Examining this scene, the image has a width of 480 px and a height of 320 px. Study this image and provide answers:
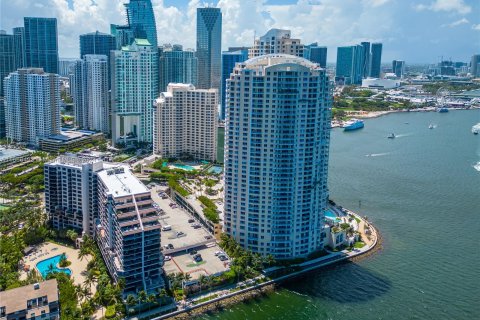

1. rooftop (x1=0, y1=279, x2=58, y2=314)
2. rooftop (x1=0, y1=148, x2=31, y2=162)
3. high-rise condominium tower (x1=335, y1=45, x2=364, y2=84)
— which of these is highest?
A: high-rise condominium tower (x1=335, y1=45, x2=364, y2=84)

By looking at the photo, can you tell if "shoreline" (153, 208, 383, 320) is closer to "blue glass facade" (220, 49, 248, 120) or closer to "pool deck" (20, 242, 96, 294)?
"pool deck" (20, 242, 96, 294)

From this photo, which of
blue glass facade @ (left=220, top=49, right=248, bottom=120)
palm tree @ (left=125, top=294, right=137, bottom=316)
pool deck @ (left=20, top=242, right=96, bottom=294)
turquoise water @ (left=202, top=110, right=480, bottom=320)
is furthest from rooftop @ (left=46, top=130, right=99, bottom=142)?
palm tree @ (left=125, top=294, right=137, bottom=316)

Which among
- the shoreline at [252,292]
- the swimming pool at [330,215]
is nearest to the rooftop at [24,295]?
the shoreline at [252,292]

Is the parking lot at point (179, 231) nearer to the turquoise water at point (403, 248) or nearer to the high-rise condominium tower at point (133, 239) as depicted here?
the high-rise condominium tower at point (133, 239)

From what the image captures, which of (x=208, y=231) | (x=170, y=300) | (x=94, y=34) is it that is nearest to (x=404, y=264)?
(x=208, y=231)

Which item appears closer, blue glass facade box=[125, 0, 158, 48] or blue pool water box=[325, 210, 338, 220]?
→ blue pool water box=[325, 210, 338, 220]

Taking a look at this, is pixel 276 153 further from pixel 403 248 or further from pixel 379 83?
pixel 379 83
